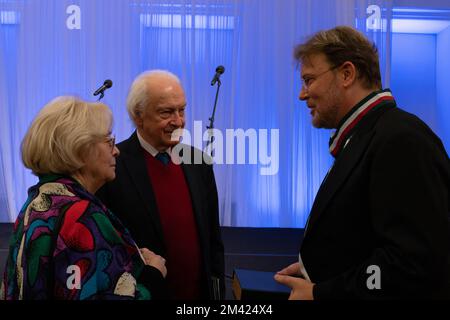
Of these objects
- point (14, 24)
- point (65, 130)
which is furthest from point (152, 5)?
point (65, 130)

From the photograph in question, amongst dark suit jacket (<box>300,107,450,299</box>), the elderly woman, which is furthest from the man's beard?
the elderly woman

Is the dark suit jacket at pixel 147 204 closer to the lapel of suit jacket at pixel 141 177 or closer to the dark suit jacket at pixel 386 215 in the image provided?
the lapel of suit jacket at pixel 141 177

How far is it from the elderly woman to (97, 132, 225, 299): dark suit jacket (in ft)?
1.27

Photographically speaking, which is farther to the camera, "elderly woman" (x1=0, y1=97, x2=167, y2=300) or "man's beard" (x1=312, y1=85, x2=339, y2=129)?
"man's beard" (x1=312, y1=85, x2=339, y2=129)

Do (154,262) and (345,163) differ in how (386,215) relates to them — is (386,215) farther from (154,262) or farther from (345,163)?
(154,262)

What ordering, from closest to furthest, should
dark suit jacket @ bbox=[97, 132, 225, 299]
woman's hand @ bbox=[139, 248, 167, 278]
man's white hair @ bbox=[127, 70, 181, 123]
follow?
woman's hand @ bbox=[139, 248, 167, 278] < dark suit jacket @ bbox=[97, 132, 225, 299] < man's white hair @ bbox=[127, 70, 181, 123]

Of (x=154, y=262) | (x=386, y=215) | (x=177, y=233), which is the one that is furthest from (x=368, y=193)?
(x=177, y=233)

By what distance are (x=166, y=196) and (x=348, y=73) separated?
870 millimetres

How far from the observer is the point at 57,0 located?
187 inches

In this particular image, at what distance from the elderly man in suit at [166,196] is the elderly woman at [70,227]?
0.40 metres

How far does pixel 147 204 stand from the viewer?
5.95 ft

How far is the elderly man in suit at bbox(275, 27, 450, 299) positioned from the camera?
1.07 m

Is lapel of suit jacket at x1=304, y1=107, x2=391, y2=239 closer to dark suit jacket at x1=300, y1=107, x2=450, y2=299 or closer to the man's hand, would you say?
dark suit jacket at x1=300, y1=107, x2=450, y2=299

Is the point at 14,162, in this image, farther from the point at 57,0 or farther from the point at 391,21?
the point at 391,21
